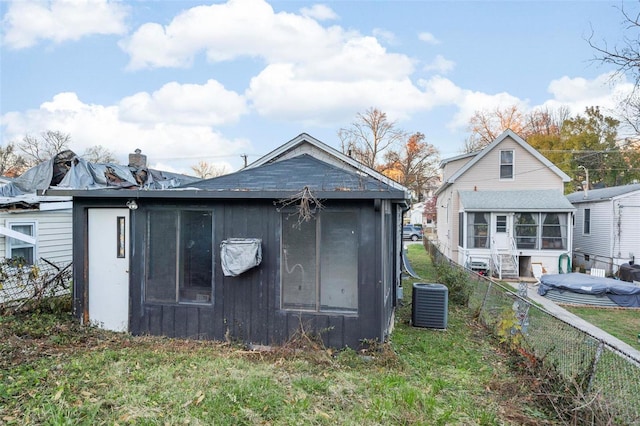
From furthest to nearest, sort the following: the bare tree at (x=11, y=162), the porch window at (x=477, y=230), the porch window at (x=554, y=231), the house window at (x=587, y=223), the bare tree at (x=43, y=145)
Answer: the bare tree at (x=43, y=145)
the bare tree at (x=11, y=162)
the house window at (x=587, y=223)
the porch window at (x=477, y=230)
the porch window at (x=554, y=231)

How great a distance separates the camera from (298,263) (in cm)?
559

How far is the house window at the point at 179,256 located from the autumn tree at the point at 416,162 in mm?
28904

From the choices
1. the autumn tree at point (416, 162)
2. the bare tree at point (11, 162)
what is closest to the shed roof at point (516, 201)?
the autumn tree at point (416, 162)

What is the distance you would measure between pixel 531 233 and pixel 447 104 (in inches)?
504

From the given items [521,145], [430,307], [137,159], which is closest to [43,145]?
[137,159]

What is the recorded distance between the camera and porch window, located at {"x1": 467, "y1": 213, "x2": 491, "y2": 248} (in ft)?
53.6

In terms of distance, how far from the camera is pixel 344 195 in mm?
5160

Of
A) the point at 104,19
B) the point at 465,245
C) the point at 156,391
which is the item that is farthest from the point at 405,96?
the point at 156,391

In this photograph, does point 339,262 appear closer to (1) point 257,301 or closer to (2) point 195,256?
(1) point 257,301

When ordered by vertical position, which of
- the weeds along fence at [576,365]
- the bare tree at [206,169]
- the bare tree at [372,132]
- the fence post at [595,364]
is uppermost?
the bare tree at [372,132]

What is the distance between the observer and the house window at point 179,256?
230 inches

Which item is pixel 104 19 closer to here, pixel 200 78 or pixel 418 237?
pixel 200 78

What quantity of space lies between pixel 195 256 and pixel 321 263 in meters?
1.96

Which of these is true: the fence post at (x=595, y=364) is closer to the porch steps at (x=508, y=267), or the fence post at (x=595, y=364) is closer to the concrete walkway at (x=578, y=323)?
the concrete walkway at (x=578, y=323)
